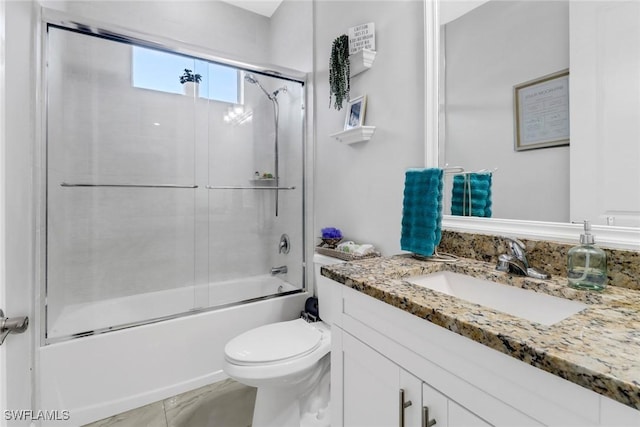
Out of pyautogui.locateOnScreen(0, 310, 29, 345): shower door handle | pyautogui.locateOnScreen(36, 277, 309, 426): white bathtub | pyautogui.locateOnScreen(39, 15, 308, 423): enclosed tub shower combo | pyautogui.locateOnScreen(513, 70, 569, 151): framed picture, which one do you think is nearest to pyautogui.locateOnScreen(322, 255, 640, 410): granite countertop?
pyautogui.locateOnScreen(513, 70, 569, 151): framed picture

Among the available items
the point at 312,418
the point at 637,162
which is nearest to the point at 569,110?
the point at 637,162

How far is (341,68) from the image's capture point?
5.76 feet

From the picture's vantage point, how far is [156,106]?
224cm

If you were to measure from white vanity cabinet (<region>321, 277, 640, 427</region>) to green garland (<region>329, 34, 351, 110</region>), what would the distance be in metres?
1.21

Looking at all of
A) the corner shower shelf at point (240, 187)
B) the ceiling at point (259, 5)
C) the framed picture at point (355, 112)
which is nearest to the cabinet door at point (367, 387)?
the framed picture at point (355, 112)

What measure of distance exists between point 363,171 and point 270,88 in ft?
3.82

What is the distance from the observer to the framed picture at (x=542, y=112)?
3.02 feet

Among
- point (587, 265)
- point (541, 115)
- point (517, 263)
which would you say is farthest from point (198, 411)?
point (541, 115)

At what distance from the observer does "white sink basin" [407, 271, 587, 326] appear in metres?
0.79

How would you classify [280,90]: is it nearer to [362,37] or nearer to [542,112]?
[362,37]

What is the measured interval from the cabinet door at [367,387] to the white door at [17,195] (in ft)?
2.74

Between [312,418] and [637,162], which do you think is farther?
[312,418]

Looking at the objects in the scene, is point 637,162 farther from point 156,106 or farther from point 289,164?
point 156,106

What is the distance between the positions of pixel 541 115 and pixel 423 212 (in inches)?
18.6
